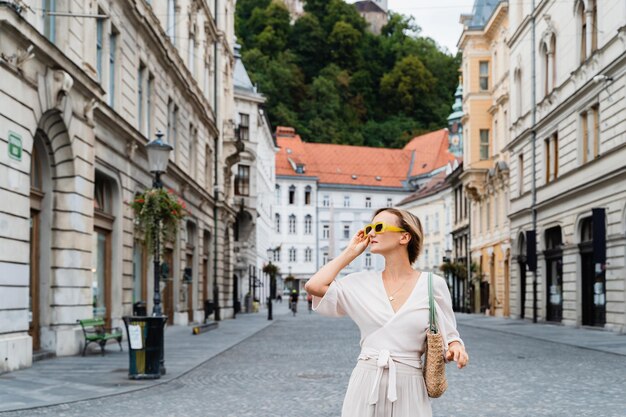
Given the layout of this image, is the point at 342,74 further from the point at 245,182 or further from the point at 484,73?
the point at 484,73

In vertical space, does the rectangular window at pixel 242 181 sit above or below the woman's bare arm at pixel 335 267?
above

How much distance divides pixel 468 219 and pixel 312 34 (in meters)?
46.2

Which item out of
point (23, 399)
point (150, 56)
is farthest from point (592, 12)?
point (23, 399)

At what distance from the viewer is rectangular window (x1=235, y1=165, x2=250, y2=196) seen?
5547 centimetres

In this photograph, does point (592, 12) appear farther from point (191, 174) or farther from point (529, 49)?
point (191, 174)

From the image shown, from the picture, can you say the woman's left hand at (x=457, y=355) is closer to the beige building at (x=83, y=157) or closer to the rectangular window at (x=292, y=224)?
the beige building at (x=83, y=157)

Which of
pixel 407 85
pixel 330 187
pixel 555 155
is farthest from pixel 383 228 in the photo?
pixel 330 187

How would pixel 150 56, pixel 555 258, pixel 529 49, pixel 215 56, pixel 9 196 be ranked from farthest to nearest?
pixel 215 56 < pixel 529 49 < pixel 555 258 < pixel 150 56 < pixel 9 196

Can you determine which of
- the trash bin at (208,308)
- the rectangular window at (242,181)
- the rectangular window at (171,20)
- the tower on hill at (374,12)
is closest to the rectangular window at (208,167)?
the trash bin at (208,308)

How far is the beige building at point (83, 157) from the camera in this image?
47.2 ft

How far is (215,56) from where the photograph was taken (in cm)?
4181

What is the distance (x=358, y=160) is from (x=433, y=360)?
317ft

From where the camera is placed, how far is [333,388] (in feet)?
40.6

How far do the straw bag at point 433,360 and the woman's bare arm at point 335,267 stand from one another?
38 centimetres
